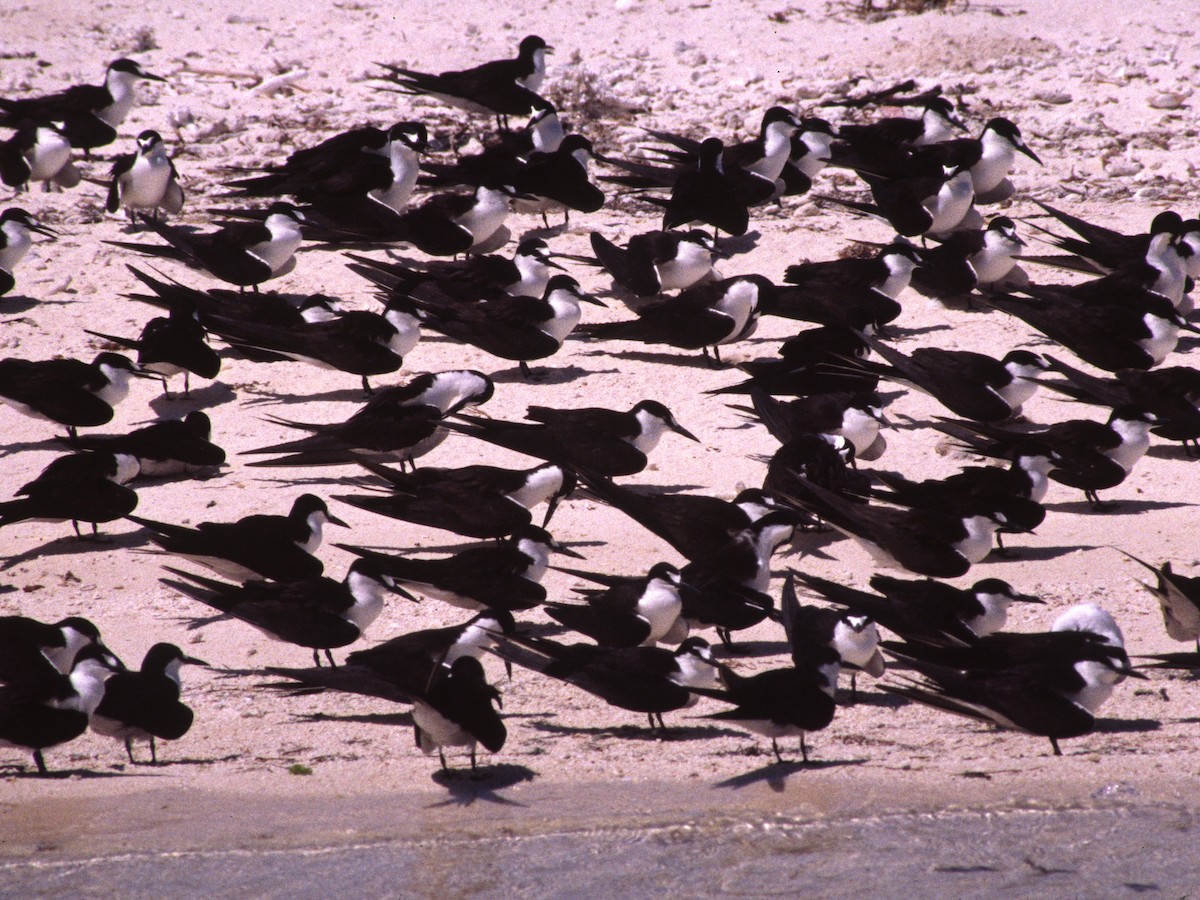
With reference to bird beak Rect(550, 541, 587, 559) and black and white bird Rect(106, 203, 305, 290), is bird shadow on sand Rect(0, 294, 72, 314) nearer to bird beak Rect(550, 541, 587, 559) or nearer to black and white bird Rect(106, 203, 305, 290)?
black and white bird Rect(106, 203, 305, 290)

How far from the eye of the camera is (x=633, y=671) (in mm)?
5875

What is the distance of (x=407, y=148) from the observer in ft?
36.2

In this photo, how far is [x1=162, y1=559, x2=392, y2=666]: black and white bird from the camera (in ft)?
20.7

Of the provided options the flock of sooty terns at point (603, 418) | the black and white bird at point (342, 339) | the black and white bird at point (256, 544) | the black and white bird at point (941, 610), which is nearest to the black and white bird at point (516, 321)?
the flock of sooty terns at point (603, 418)

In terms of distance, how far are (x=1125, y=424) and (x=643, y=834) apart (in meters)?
3.90

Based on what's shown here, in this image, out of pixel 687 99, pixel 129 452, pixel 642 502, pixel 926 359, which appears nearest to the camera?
pixel 642 502

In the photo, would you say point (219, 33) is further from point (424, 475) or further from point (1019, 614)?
point (1019, 614)

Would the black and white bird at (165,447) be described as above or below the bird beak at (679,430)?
below

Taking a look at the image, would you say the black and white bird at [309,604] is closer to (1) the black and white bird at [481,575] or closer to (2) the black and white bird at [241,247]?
(1) the black and white bird at [481,575]

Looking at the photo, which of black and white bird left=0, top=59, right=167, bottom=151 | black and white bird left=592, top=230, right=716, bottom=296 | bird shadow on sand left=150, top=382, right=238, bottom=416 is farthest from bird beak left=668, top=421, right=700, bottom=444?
black and white bird left=0, top=59, right=167, bottom=151

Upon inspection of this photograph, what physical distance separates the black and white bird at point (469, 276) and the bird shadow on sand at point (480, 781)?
15.0 ft

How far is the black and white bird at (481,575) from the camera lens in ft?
22.0

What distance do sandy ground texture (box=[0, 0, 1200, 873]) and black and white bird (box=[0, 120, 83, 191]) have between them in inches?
9.7

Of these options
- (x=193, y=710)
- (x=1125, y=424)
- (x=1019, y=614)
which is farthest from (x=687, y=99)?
(x=193, y=710)
